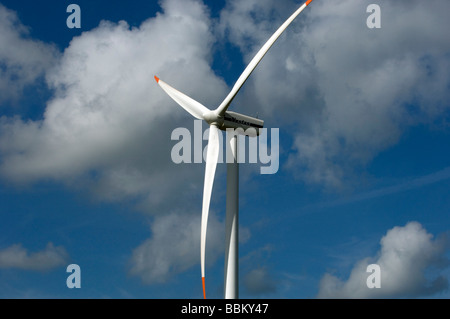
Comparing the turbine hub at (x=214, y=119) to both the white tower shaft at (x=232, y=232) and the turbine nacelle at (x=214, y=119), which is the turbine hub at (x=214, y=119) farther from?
the white tower shaft at (x=232, y=232)

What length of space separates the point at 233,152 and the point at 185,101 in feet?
20.9

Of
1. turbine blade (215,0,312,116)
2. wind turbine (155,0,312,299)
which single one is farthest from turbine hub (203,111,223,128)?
turbine blade (215,0,312,116)

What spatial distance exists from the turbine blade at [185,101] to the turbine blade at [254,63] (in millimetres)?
1714

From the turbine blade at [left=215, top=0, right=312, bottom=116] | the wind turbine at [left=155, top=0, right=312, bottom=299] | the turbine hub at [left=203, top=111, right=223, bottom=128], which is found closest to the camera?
the wind turbine at [left=155, top=0, right=312, bottom=299]

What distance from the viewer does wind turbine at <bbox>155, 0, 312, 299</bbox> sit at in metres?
34.3

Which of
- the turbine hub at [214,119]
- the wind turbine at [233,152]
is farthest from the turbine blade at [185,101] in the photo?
the turbine hub at [214,119]

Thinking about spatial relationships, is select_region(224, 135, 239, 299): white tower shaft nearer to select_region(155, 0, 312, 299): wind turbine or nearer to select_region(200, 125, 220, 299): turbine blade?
select_region(155, 0, 312, 299): wind turbine

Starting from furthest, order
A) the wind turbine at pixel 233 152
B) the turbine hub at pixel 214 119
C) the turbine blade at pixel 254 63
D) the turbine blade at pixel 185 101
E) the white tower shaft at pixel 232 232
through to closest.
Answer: the turbine blade at pixel 185 101, the turbine hub at pixel 214 119, the turbine blade at pixel 254 63, the wind turbine at pixel 233 152, the white tower shaft at pixel 232 232

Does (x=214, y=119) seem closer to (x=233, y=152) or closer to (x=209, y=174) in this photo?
(x=233, y=152)

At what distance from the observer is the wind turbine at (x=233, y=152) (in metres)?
34.3
